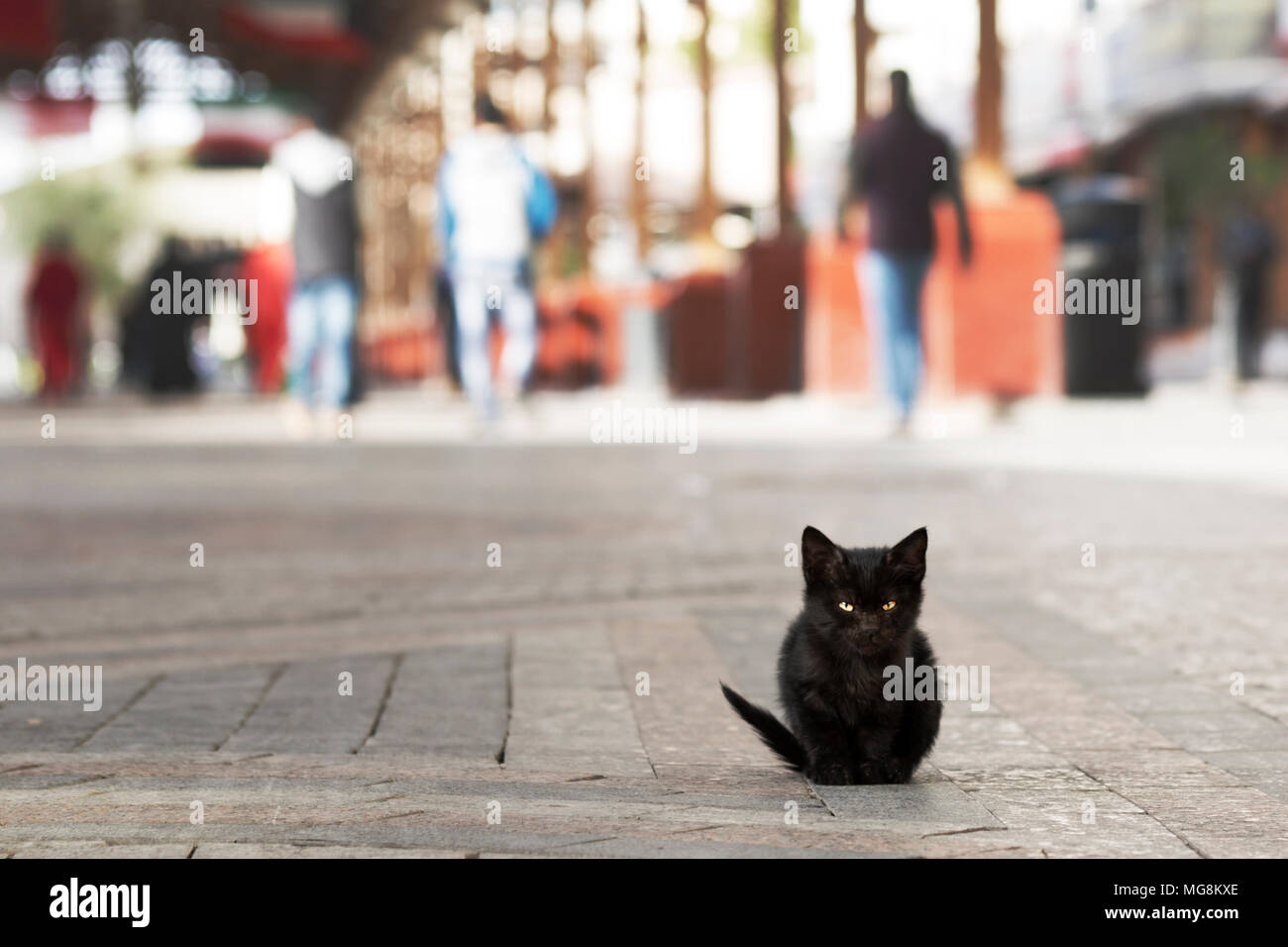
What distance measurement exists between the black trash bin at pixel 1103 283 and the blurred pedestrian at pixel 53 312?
544 inches

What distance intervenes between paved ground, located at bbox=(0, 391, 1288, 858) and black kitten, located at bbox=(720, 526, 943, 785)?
0.07m

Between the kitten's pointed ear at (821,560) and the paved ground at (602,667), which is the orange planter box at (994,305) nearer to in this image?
the paved ground at (602,667)

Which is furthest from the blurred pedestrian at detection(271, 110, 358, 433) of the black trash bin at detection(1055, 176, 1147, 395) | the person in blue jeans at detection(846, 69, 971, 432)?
the black trash bin at detection(1055, 176, 1147, 395)

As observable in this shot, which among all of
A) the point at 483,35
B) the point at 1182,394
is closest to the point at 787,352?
the point at 1182,394

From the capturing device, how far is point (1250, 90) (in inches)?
1337

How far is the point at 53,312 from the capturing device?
27.6 meters

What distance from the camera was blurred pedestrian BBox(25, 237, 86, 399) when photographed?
27.5 metres

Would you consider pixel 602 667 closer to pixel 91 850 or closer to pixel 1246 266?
pixel 91 850

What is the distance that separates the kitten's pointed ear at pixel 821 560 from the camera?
3.88 metres

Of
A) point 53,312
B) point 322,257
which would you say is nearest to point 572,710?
point 322,257

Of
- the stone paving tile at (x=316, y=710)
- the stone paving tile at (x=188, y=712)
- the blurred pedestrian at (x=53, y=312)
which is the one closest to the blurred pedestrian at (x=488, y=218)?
the stone paving tile at (x=316, y=710)

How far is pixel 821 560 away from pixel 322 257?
1221cm

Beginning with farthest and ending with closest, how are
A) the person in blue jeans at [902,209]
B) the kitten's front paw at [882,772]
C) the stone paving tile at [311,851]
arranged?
the person in blue jeans at [902,209] < the kitten's front paw at [882,772] < the stone paving tile at [311,851]

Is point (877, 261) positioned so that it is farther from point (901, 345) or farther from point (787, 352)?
point (787, 352)
